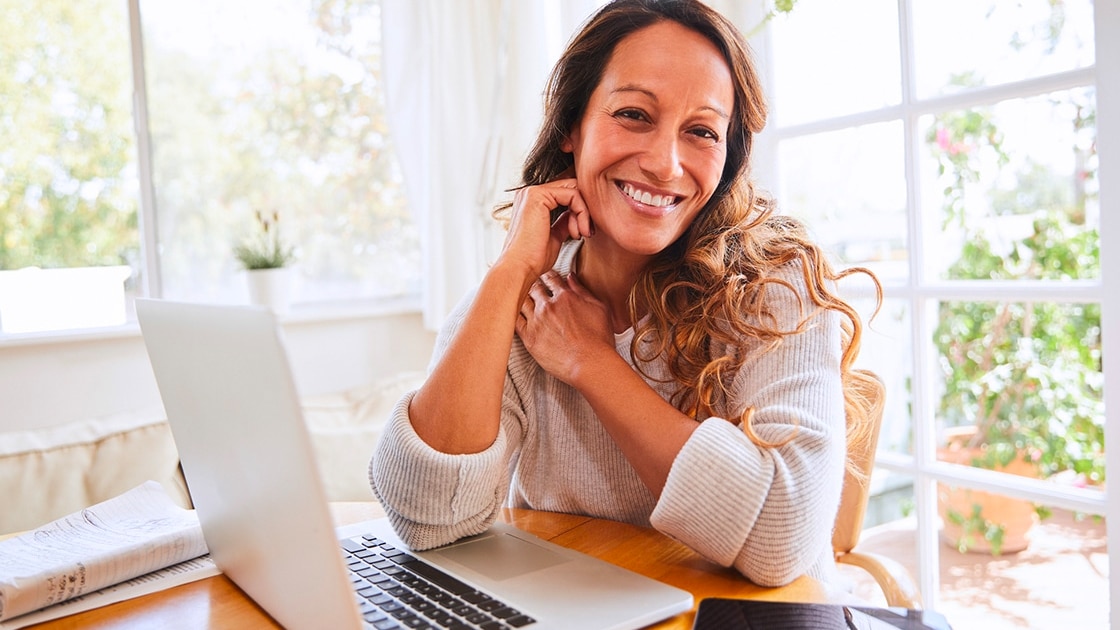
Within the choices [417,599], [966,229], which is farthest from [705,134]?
[966,229]

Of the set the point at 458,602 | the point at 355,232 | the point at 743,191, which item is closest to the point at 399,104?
the point at 355,232

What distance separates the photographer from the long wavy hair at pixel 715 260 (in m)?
1.18

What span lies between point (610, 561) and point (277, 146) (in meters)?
2.05

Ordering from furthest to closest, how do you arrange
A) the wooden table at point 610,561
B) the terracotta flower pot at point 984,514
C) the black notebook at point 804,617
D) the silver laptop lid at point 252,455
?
the terracotta flower pot at point 984,514, the wooden table at point 610,561, the black notebook at point 804,617, the silver laptop lid at point 252,455

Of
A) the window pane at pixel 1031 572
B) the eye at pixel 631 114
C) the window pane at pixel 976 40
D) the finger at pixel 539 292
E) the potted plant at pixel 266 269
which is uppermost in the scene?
the window pane at pixel 976 40

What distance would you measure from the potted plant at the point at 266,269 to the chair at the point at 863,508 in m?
1.63

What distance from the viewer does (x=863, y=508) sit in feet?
4.64

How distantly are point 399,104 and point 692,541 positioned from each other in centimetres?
203

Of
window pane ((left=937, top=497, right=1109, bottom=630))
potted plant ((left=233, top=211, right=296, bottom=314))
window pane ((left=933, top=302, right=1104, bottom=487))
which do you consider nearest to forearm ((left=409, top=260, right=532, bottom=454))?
potted plant ((left=233, top=211, right=296, bottom=314))

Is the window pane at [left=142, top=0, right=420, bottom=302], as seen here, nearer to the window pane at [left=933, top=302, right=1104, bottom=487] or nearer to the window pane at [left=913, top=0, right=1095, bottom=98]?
the window pane at [left=913, top=0, right=1095, bottom=98]

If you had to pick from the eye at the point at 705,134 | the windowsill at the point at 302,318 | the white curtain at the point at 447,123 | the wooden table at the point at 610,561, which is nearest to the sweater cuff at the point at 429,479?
the wooden table at the point at 610,561

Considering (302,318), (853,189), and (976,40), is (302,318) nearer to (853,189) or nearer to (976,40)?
(853,189)

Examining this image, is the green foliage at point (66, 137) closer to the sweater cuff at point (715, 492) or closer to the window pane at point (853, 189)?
the window pane at point (853, 189)

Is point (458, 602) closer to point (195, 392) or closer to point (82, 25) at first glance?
point (195, 392)
